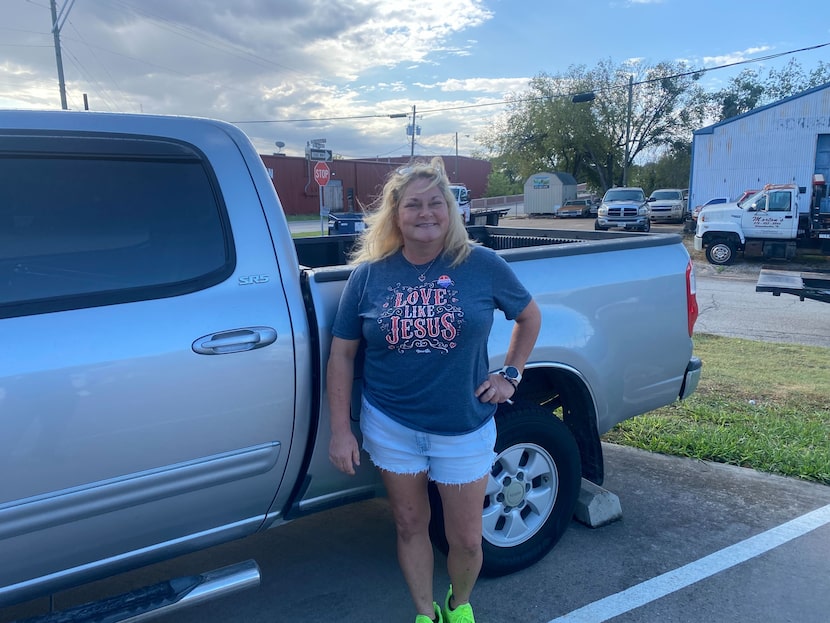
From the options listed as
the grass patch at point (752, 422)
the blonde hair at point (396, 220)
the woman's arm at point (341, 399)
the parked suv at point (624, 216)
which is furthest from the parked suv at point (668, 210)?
the woman's arm at point (341, 399)

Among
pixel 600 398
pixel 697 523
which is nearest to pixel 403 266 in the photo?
pixel 600 398

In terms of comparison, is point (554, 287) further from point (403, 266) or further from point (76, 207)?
point (76, 207)

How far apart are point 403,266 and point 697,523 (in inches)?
90.9

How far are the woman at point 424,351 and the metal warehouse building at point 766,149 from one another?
28.7 meters

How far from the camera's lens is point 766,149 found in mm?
28438

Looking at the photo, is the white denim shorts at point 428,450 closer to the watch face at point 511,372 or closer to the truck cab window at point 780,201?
the watch face at point 511,372

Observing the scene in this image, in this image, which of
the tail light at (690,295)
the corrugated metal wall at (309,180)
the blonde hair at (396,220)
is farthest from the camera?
the corrugated metal wall at (309,180)

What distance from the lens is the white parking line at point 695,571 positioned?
267 cm

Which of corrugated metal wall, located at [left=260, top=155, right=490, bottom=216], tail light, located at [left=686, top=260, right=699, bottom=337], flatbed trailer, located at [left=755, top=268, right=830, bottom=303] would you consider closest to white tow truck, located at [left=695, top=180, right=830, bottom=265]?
flatbed trailer, located at [left=755, top=268, right=830, bottom=303]

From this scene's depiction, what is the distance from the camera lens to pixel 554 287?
9.34 ft

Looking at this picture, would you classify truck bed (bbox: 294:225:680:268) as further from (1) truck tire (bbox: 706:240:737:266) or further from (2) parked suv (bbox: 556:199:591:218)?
(2) parked suv (bbox: 556:199:591:218)

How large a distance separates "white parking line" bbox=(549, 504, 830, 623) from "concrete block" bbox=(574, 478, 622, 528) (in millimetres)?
443

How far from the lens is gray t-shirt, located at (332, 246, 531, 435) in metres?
2.12

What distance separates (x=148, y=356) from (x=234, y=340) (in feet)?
0.87
